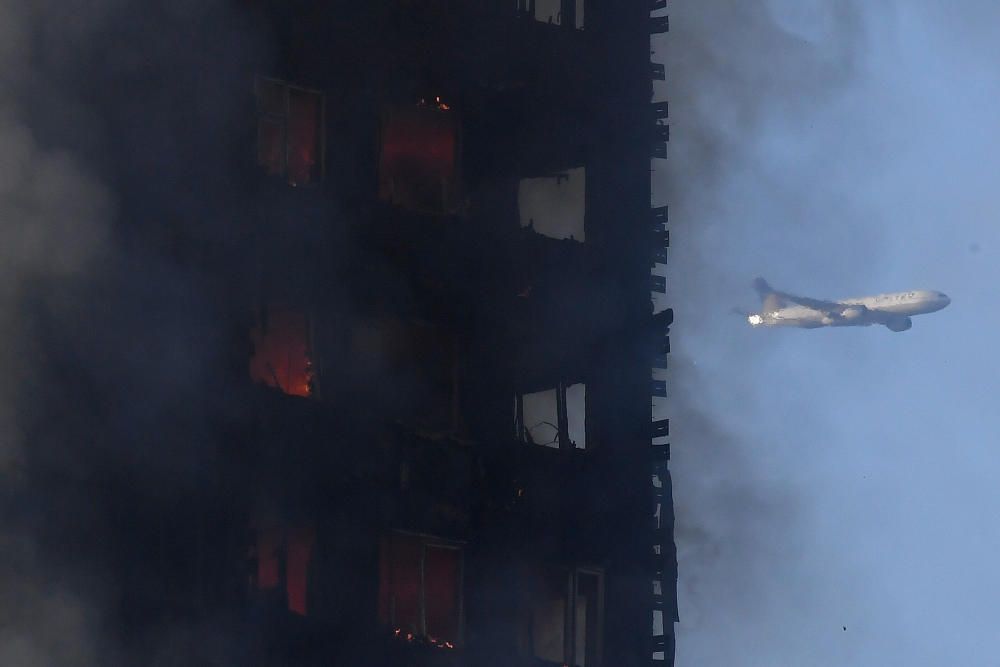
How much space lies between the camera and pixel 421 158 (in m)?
15.8

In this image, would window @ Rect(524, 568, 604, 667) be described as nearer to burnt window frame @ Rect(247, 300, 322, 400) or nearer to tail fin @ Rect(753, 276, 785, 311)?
burnt window frame @ Rect(247, 300, 322, 400)

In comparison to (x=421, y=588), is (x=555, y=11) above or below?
Result: above

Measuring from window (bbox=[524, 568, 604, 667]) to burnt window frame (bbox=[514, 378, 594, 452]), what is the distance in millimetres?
1342

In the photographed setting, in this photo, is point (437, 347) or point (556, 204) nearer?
point (437, 347)

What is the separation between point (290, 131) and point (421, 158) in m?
1.79

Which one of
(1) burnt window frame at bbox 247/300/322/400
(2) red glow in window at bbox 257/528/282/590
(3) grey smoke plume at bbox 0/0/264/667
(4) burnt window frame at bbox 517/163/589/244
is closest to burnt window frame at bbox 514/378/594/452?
(4) burnt window frame at bbox 517/163/589/244

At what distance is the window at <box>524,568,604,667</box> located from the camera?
16016 millimetres

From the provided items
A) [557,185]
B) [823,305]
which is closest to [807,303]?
[823,305]

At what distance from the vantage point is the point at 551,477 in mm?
16391

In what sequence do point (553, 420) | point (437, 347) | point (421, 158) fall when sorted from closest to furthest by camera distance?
point (437, 347), point (421, 158), point (553, 420)

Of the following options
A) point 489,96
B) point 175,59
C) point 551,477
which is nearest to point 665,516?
point 551,477

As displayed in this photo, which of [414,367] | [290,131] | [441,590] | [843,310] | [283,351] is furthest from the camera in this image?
[843,310]

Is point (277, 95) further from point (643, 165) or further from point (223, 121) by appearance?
point (643, 165)

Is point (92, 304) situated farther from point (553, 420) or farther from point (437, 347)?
point (553, 420)
